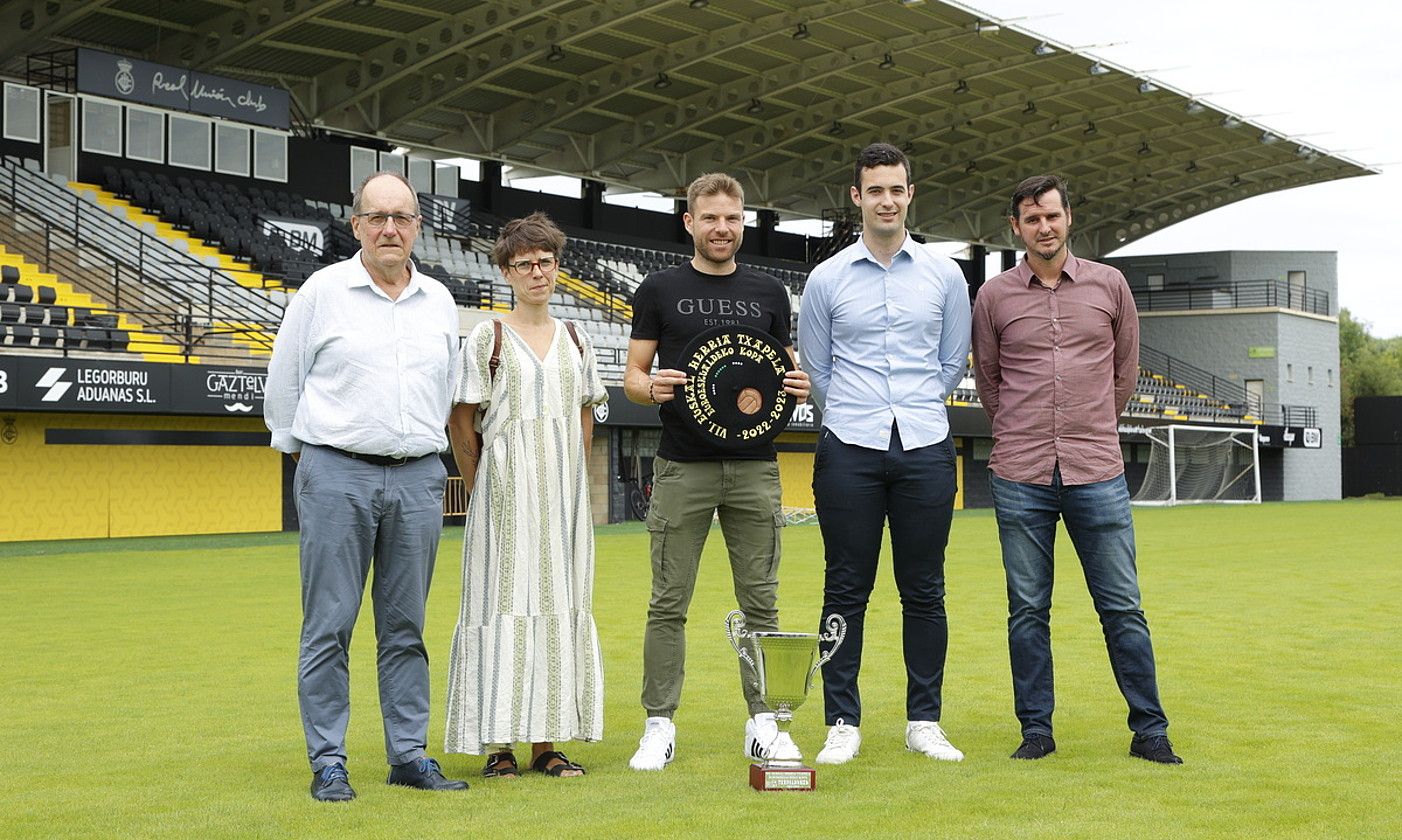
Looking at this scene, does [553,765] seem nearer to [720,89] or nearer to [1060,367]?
[1060,367]

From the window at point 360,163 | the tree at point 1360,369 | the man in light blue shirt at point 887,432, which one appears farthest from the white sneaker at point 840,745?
the tree at point 1360,369

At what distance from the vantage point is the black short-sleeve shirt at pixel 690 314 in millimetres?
5426

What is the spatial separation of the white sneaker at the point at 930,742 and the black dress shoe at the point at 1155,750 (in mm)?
611

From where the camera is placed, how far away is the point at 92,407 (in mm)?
19031

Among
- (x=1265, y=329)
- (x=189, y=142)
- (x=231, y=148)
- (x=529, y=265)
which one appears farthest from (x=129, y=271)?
(x=1265, y=329)

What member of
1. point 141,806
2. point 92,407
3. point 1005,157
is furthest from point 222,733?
point 1005,157

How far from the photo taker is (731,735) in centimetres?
597

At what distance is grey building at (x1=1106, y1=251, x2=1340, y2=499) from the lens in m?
49.9

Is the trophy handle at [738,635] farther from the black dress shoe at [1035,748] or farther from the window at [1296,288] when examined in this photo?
the window at [1296,288]

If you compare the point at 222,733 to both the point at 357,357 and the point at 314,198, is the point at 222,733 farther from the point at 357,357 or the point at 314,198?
the point at 314,198

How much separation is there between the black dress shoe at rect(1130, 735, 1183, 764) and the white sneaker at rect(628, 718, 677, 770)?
159 cm

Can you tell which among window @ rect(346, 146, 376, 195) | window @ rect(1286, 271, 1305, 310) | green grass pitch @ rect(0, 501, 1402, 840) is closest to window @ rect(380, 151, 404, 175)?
window @ rect(346, 146, 376, 195)

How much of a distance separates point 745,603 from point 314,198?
90.1 ft

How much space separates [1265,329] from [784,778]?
4865 centimetres
